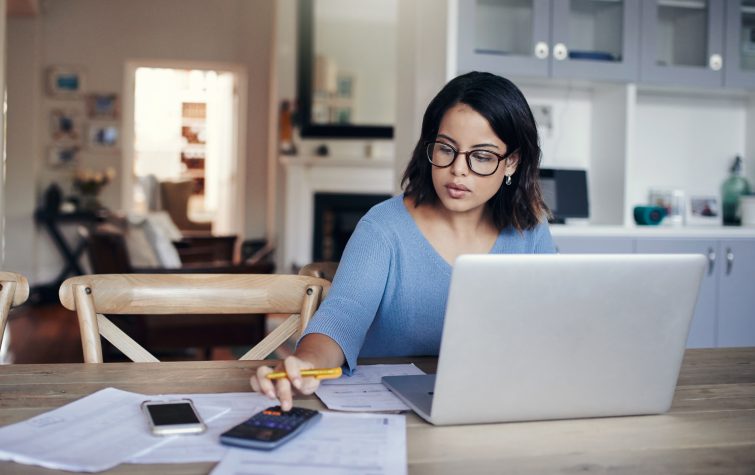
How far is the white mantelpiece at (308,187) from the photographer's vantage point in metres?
6.45

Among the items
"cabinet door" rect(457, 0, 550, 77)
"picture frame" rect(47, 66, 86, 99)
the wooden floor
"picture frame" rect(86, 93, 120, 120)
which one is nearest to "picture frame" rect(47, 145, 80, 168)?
"picture frame" rect(86, 93, 120, 120)

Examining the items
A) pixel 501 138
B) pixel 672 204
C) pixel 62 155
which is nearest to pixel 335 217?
pixel 62 155

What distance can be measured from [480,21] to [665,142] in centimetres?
121

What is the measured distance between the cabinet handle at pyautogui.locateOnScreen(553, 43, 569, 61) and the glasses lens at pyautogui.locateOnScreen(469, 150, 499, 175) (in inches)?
76.7

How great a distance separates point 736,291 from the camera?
3447 mm

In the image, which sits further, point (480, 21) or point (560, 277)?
point (480, 21)

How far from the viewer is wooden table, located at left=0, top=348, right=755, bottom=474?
0.90 metres

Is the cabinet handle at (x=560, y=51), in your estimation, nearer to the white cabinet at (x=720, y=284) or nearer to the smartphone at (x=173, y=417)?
the white cabinet at (x=720, y=284)

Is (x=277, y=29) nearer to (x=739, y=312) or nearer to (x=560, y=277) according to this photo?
(x=739, y=312)

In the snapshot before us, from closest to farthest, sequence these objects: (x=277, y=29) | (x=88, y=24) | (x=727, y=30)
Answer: (x=727, y=30) → (x=277, y=29) → (x=88, y=24)

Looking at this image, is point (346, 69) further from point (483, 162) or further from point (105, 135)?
point (483, 162)

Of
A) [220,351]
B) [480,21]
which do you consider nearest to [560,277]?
[480,21]

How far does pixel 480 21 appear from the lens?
3.30 meters

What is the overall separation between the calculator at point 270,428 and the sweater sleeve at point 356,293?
12.0 inches
